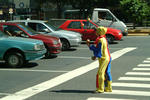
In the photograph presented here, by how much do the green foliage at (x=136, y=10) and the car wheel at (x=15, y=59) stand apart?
21.1 meters

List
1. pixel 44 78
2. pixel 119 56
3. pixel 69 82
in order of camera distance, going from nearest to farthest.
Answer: pixel 69 82, pixel 44 78, pixel 119 56

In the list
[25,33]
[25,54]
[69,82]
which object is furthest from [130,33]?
[69,82]

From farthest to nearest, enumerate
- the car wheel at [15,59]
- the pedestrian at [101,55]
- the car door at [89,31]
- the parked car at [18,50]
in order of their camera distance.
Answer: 1. the car door at [89,31]
2. the car wheel at [15,59]
3. the parked car at [18,50]
4. the pedestrian at [101,55]

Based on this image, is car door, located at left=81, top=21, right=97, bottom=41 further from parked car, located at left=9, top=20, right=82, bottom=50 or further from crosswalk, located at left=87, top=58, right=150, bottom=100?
crosswalk, located at left=87, top=58, right=150, bottom=100

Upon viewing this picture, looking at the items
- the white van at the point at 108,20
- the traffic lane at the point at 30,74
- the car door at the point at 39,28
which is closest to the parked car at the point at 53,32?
the car door at the point at 39,28

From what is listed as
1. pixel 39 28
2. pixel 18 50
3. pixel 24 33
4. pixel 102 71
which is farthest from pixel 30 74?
pixel 39 28

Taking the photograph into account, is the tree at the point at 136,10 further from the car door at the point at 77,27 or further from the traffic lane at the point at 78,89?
the traffic lane at the point at 78,89

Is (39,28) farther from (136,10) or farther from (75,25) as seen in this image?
(136,10)

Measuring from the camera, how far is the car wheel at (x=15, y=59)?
41.8 feet

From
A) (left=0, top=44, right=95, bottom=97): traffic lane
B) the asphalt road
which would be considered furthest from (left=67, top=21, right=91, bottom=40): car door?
(left=0, top=44, right=95, bottom=97): traffic lane

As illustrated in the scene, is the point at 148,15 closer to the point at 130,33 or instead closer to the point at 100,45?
the point at 130,33

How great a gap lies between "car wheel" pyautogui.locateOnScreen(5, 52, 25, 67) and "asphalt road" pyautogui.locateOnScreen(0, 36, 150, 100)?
23 cm

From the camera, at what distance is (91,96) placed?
827 cm

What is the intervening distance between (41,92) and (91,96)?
50.8 inches
